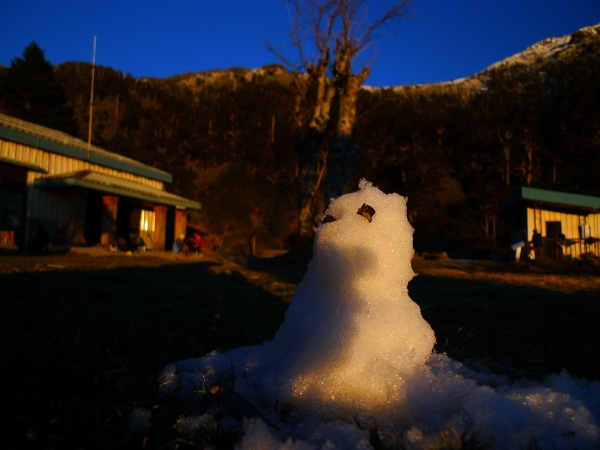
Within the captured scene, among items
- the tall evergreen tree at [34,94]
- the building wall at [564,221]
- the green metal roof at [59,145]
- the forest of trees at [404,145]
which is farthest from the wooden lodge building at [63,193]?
the tall evergreen tree at [34,94]

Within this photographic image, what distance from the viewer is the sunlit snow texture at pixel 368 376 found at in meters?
0.97

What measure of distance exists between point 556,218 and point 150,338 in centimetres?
1758

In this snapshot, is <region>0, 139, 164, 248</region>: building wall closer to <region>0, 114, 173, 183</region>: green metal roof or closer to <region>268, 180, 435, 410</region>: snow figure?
<region>0, 114, 173, 183</region>: green metal roof

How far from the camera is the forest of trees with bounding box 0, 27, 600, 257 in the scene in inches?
1085

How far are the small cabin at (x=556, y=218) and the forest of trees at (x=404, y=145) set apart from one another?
16.5 ft

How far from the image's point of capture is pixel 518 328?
283 cm

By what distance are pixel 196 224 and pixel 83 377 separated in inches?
1116

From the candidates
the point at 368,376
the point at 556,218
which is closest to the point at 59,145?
the point at 368,376

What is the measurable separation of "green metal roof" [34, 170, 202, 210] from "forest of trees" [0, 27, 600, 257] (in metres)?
9.71

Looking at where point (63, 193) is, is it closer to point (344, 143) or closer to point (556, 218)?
point (344, 143)

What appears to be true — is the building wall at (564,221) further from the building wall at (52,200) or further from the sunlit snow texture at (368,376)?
the building wall at (52,200)

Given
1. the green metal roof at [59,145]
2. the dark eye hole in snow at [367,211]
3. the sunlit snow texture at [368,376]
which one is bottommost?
the sunlit snow texture at [368,376]

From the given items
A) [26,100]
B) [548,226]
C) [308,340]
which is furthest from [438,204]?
[26,100]

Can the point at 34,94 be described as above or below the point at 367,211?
above
